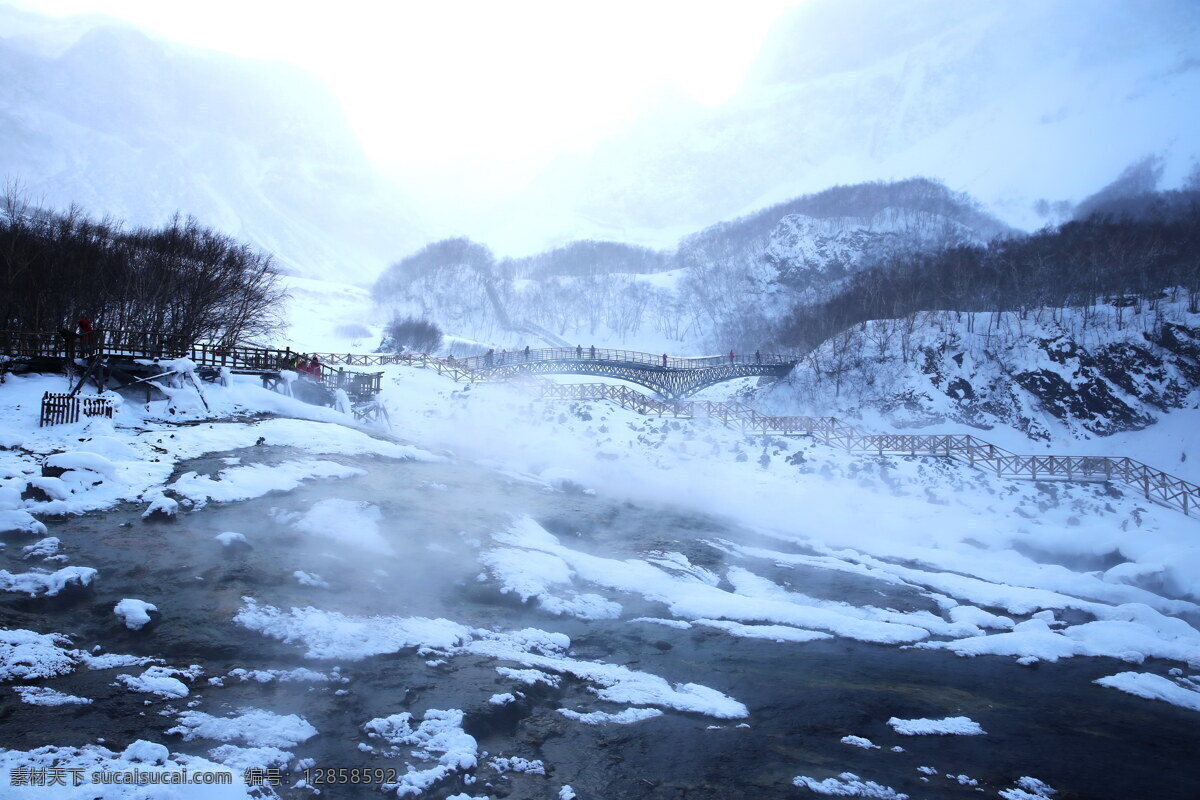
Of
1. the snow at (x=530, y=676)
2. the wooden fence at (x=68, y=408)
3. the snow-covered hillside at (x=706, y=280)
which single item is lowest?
the snow at (x=530, y=676)

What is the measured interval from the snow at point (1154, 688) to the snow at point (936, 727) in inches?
163

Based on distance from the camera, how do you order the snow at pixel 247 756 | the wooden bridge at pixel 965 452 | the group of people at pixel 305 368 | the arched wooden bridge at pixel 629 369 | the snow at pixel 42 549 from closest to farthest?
the snow at pixel 247 756, the snow at pixel 42 549, the wooden bridge at pixel 965 452, the group of people at pixel 305 368, the arched wooden bridge at pixel 629 369

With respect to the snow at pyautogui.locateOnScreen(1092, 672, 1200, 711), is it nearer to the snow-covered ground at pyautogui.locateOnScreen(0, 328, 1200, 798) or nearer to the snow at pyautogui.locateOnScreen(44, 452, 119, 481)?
the snow-covered ground at pyautogui.locateOnScreen(0, 328, 1200, 798)

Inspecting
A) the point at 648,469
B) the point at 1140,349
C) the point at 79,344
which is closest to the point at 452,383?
the point at 648,469

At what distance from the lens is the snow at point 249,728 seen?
7.24 m

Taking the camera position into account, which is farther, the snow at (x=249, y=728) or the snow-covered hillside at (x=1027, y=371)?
the snow-covered hillside at (x=1027, y=371)

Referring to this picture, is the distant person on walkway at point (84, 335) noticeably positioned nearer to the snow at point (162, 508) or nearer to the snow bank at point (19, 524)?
the snow at point (162, 508)

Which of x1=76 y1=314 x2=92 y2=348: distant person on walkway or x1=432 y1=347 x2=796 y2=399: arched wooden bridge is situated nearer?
x1=76 y1=314 x2=92 y2=348: distant person on walkway

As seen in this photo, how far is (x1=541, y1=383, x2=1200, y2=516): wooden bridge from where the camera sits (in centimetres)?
3177

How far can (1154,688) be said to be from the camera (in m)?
11.7

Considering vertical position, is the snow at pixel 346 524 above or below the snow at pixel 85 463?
below

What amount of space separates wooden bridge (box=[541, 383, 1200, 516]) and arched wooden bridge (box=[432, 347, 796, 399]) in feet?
31.8

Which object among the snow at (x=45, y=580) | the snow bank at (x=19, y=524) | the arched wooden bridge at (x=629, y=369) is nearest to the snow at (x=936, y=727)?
the snow at (x=45, y=580)

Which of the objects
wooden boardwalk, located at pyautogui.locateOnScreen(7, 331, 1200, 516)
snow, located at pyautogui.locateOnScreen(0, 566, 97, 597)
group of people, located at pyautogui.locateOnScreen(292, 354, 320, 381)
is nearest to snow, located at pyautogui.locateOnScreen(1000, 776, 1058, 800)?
snow, located at pyautogui.locateOnScreen(0, 566, 97, 597)
